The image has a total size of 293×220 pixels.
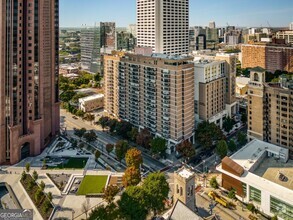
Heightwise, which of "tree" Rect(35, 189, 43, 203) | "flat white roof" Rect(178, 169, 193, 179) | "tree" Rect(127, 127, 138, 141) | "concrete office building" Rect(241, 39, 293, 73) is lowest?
"tree" Rect(35, 189, 43, 203)

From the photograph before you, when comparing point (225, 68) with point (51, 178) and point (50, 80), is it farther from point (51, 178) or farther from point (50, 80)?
point (51, 178)

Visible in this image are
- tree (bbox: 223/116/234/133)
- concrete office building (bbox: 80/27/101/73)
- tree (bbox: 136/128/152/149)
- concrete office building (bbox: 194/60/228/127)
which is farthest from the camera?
concrete office building (bbox: 80/27/101/73)

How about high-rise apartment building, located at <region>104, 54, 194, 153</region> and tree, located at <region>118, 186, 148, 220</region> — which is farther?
high-rise apartment building, located at <region>104, 54, 194, 153</region>

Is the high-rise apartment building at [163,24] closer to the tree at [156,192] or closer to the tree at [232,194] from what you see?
the tree at [232,194]

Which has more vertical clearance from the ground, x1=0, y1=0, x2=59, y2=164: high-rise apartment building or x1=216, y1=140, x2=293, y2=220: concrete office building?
x1=0, y1=0, x2=59, y2=164: high-rise apartment building

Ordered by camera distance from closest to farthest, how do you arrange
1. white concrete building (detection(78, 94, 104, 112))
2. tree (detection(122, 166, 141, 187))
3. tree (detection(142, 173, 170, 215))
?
tree (detection(142, 173, 170, 215)) < tree (detection(122, 166, 141, 187)) < white concrete building (detection(78, 94, 104, 112))

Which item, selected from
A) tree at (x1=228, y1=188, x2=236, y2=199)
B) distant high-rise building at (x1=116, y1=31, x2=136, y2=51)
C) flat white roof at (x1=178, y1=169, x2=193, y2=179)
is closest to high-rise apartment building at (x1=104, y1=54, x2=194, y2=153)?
tree at (x1=228, y1=188, x2=236, y2=199)

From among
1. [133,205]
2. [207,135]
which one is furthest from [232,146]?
[133,205]

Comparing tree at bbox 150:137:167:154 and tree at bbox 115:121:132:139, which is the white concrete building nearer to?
tree at bbox 115:121:132:139
